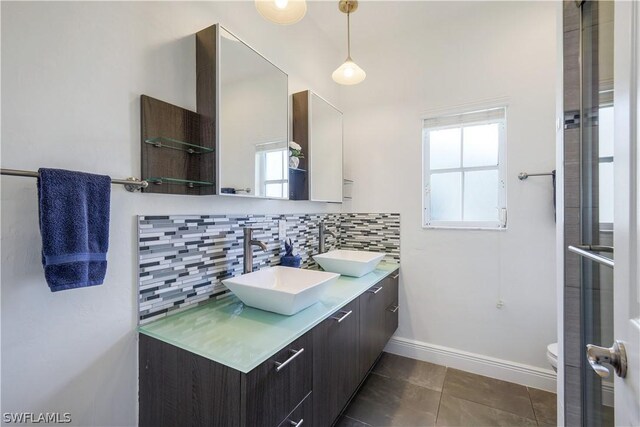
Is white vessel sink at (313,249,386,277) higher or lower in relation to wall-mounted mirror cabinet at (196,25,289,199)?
lower

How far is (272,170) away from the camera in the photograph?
178cm

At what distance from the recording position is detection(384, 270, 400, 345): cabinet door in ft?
7.11

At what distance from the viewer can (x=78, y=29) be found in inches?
38.6

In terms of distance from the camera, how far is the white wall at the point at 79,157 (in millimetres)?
845

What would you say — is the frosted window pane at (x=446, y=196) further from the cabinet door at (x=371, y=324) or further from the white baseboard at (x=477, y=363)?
the white baseboard at (x=477, y=363)

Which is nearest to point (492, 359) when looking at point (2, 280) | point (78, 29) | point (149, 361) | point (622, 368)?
point (622, 368)

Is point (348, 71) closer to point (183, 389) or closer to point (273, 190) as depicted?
point (273, 190)

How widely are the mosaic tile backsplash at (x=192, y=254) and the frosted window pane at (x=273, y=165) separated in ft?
0.91

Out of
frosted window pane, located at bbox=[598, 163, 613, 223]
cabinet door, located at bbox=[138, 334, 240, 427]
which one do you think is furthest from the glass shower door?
cabinet door, located at bbox=[138, 334, 240, 427]

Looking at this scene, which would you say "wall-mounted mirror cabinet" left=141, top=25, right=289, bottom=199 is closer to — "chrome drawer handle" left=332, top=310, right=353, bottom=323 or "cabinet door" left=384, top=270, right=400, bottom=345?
"chrome drawer handle" left=332, top=310, right=353, bottom=323

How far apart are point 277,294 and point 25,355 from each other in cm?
83

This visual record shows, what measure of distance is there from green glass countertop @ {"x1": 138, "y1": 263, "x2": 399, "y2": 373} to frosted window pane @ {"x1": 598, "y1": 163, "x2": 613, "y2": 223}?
1132 mm

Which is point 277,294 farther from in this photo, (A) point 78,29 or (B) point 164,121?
(A) point 78,29

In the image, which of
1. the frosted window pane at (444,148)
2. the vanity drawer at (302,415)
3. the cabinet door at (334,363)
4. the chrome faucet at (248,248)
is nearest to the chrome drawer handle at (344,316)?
the cabinet door at (334,363)
